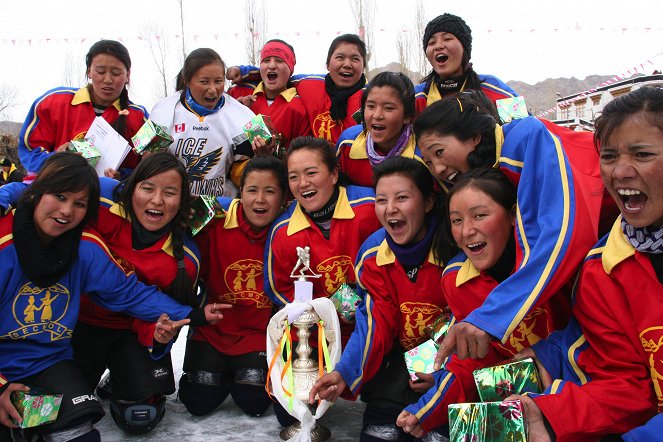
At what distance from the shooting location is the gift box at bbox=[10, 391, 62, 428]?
266 centimetres

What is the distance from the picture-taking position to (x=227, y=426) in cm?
329

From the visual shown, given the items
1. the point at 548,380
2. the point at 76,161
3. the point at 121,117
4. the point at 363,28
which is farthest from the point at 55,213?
the point at 363,28

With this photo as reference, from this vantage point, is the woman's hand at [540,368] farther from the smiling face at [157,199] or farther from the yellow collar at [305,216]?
the smiling face at [157,199]

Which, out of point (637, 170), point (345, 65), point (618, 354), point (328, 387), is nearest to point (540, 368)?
point (618, 354)

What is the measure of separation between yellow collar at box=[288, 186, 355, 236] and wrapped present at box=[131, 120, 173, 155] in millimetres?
999

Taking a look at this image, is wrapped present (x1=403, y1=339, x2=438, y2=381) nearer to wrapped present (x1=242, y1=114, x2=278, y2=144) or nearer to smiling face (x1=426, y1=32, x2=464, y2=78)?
wrapped present (x1=242, y1=114, x2=278, y2=144)

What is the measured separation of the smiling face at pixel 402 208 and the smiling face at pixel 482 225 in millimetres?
422

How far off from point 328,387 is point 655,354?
1.41 m

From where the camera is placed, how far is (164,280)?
3.45 meters

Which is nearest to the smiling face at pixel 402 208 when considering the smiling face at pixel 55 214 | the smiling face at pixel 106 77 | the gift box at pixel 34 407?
the smiling face at pixel 55 214

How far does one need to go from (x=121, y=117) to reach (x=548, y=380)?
331 centimetres

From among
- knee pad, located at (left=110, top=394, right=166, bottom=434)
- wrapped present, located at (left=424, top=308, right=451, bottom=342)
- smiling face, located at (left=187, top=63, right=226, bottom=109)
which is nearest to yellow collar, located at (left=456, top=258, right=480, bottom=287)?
wrapped present, located at (left=424, top=308, right=451, bottom=342)

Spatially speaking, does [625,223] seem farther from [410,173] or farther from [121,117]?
[121,117]

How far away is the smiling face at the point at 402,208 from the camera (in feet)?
9.89
